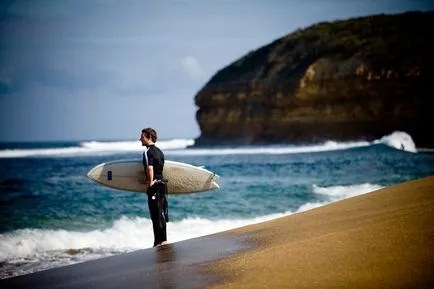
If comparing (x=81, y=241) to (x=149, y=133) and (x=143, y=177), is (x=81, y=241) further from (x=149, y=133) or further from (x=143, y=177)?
(x=149, y=133)

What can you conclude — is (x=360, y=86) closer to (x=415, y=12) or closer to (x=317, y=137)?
(x=317, y=137)

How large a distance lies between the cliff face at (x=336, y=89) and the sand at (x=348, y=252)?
1319 inches

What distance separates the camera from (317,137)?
41719 mm

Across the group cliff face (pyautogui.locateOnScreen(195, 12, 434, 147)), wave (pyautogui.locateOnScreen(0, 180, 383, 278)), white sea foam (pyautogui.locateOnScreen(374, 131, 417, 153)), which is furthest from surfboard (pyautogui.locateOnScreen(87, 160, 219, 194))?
cliff face (pyautogui.locateOnScreen(195, 12, 434, 147))

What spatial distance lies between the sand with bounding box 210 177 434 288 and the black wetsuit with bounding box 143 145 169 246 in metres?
1.16

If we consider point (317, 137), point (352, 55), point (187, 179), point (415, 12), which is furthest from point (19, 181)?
point (415, 12)

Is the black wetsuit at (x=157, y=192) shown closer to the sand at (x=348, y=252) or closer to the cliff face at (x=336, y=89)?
the sand at (x=348, y=252)

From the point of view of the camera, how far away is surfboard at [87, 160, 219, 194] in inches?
268

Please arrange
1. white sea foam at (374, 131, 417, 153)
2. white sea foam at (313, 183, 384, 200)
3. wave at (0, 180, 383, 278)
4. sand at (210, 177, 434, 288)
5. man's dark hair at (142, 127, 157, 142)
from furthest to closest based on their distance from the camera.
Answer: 1. white sea foam at (374, 131, 417, 153)
2. white sea foam at (313, 183, 384, 200)
3. wave at (0, 180, 383, 278)
4. man's dark hair at (142, 127, 157, 142)
5. sand at (210, 177, 434, 288)

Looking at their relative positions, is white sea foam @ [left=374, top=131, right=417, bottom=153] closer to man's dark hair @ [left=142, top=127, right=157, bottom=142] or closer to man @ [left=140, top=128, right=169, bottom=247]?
man @ [left=140, top=128, right=169, bottom=247]

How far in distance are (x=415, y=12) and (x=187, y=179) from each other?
4137cm

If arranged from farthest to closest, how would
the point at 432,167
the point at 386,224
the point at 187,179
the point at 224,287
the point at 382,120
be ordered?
the point at 382,120, the point at 432,167, the point at 187,179, the point at 386,224, the point at 224,287

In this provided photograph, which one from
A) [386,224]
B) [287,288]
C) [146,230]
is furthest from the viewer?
[146,230]

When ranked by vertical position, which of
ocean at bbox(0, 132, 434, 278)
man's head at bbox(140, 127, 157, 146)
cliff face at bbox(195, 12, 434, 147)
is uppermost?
cliff face at bbox(195, 12, 434, 147)
